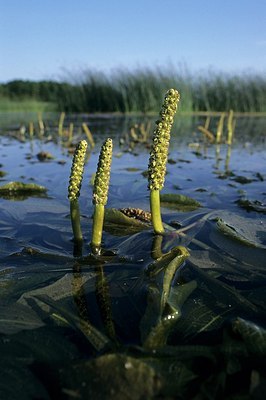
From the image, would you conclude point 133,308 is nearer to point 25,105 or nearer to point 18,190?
point 18,190

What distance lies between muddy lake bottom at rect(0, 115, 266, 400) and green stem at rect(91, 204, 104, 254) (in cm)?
4

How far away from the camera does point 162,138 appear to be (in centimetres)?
131

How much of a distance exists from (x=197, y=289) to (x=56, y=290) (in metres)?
0.40

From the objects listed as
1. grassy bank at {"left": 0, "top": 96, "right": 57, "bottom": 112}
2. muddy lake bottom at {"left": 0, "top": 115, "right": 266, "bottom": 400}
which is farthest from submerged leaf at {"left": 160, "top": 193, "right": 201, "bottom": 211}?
grassy bank at {"left": 0, "top": 96, "right": 57, "bottom": 112}

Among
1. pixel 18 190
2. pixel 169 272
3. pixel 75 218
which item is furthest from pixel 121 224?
pixel 18 190

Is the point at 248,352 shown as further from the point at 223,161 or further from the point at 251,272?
the point at 223,161

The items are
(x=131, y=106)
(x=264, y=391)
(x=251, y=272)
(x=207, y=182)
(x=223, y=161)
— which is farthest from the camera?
(x=131, y=106)

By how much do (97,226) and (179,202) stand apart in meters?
0.87

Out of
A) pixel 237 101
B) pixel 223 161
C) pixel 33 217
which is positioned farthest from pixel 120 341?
pixel 237 101

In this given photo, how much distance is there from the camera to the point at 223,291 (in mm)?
1152

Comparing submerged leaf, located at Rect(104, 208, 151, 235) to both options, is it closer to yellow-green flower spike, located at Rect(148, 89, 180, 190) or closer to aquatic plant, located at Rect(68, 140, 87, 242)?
aquatic plant, located at Rect(68, 140, 87, 242)

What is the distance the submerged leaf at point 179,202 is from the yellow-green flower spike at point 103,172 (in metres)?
0.88

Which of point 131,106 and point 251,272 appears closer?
point 251,272

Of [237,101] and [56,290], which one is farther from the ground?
[237,101]
